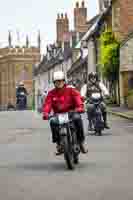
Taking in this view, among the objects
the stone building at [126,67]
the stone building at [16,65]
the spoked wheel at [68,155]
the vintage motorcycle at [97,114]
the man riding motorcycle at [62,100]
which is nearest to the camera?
the spoked wheel at [68,155]

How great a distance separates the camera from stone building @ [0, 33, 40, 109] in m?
150

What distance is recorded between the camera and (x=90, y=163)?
14086mm

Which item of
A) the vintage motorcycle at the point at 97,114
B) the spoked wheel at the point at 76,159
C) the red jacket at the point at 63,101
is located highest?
the red jacket at the point at 63,101

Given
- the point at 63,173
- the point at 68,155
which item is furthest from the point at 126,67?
the point at 63,173

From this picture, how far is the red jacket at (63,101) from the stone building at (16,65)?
133800 mm

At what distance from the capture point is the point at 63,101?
44.5 ft

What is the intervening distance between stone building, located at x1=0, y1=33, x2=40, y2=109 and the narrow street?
427ft

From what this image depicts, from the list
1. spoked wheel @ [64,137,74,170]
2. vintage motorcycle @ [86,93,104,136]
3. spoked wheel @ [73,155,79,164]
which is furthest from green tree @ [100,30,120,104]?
spoked wheel @ [64,137,74,170]

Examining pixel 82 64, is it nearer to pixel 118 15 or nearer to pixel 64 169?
pixel 118 15

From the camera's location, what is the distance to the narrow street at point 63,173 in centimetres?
1010

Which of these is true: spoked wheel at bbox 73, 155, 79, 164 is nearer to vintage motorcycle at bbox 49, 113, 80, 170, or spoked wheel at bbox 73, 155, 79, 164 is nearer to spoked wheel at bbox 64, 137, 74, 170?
vintage motorcycle at bbox 49, 113, 80, 170

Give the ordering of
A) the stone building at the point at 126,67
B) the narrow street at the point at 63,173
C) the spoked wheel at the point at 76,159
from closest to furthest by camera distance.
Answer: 1. the narrow street at the point at 63,173
2. the spoked wheel at the point at 76,159
3. the stone building at the point at 126,67

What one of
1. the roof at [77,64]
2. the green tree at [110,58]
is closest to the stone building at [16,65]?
the roof at [77,64]

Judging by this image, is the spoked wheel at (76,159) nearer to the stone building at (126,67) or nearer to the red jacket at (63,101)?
the red jacket at (63,101)
